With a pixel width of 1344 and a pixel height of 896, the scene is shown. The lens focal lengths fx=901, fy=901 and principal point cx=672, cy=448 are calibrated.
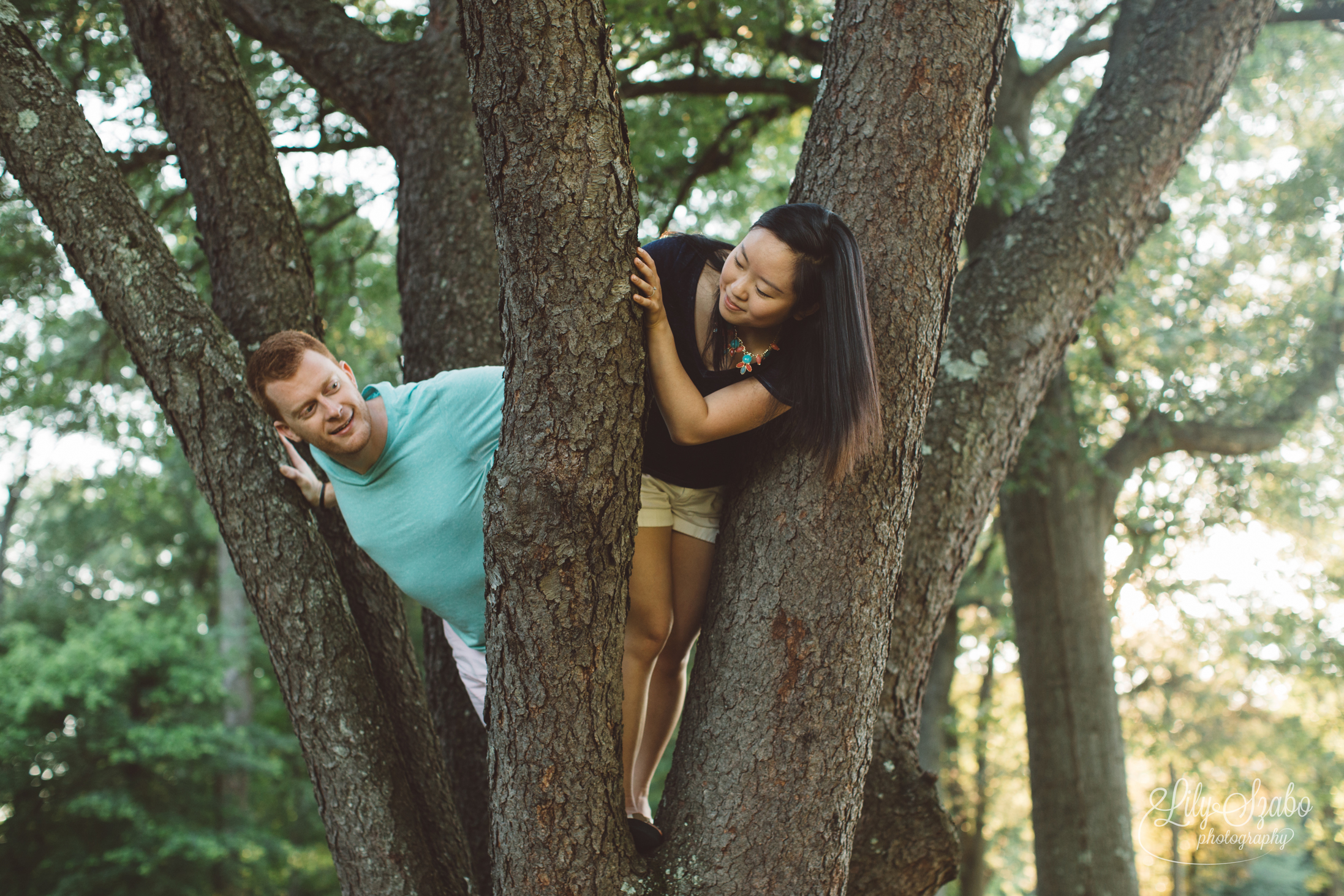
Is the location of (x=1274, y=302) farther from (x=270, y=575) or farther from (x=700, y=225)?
(x=270, y=575)

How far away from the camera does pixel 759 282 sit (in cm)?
205

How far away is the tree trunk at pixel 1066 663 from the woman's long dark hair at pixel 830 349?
194 inches

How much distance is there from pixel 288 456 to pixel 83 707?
1022 centimetres

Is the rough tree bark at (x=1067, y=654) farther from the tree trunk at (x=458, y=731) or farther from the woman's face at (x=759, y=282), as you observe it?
the woman's face at (x=759, y=282)

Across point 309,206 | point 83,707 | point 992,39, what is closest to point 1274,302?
point 992,39

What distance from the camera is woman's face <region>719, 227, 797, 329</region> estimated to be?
2.03 m

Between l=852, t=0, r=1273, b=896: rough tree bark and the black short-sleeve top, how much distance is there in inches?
25.5

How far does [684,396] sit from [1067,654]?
526cm

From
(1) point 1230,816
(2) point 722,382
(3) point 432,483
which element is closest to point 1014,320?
(2) point 722,382

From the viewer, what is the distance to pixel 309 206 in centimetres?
657

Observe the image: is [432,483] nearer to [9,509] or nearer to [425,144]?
[425,144]

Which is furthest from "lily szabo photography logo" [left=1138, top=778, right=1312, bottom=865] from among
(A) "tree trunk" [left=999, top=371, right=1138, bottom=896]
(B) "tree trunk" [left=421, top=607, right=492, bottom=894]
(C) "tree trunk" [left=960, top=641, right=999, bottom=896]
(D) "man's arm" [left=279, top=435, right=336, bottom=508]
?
(C) "tree trunk" [left=960, top=641, right=999, bottom=896]

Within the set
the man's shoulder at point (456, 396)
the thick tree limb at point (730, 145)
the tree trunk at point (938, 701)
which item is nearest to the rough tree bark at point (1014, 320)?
the man's shoulder at point (456, 396)

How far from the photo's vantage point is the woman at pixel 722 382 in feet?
6.37
